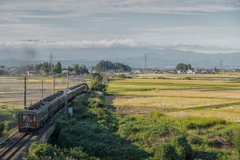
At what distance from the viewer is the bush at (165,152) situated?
2067 cm

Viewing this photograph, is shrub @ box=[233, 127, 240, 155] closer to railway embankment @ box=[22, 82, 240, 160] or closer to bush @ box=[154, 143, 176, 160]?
railway embankment @ box=[22, 82, 240, 160]

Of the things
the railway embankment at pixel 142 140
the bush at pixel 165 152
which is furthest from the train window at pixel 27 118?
the bush at pixel 165 152

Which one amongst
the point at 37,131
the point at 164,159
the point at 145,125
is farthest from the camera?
the point at 145,125

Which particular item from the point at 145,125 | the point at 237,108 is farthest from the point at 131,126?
the point at 237,108

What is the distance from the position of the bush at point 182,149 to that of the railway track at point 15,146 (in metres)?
13.4

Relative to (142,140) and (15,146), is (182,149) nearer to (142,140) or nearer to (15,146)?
(142,140)

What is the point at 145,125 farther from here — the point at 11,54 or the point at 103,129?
the point at 11,54

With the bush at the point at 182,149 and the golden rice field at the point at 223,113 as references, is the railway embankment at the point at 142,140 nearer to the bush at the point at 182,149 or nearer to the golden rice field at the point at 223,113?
the bush at the point at 182,149

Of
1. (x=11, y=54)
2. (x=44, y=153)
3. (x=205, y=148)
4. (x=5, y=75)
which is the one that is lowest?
(x=205, y=148)

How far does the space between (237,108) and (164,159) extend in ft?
93.1

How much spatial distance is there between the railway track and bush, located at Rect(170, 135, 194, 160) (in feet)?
44.0

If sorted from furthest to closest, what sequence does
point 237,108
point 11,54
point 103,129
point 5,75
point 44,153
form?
point 5,75 < point 237,108 < point 11,54 < point 103,129 < point 44,153

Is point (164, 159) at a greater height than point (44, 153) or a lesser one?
lesser

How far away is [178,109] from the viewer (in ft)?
145
